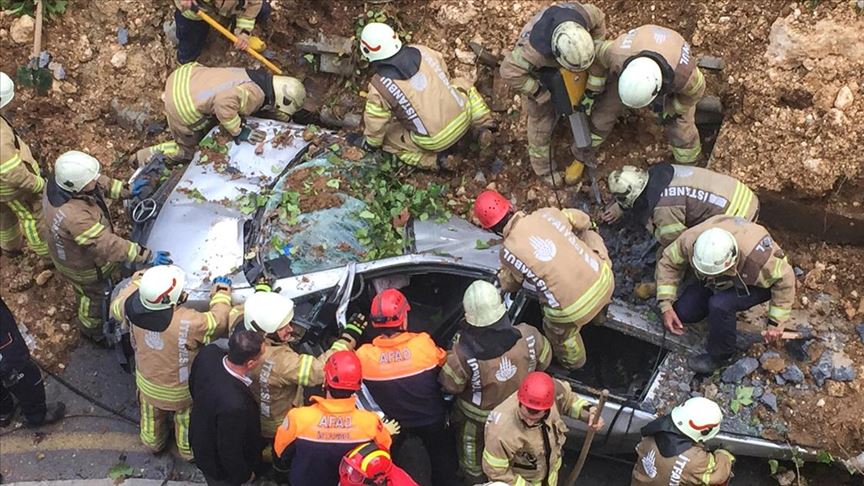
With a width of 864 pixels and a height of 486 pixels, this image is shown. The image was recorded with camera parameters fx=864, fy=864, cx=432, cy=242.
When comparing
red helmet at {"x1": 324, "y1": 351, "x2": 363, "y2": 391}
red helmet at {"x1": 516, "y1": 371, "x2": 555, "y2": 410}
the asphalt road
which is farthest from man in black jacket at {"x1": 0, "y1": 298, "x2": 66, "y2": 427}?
red helmet at {"x1": 516, "y1": 371, "x2": 555, "y2": 410}

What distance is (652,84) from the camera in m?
5.73

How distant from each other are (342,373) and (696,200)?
2.71 m

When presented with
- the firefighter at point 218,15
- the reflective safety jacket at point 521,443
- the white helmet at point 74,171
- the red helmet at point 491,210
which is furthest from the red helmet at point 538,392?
the firefighter at point 218,15

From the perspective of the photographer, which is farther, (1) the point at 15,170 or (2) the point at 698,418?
(1) the point at 15,170

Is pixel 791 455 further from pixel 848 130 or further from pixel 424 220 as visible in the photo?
pixel 424 220

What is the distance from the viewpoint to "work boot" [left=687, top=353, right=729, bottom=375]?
5551mm

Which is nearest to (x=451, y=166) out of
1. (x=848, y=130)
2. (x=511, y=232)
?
(x=511, y=232)

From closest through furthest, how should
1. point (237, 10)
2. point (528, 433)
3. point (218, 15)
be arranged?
point (528, 433), point (237, 10), point (218, 15)

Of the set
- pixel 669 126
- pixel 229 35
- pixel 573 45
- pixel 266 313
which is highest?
pixel 573 45

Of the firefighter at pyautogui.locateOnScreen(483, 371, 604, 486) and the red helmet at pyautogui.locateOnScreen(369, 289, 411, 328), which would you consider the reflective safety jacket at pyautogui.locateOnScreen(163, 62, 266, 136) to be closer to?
the red helmet at pyautogui.locateOnScreen(369, 289, 411, 328)

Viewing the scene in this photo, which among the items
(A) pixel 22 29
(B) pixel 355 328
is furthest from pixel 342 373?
(A) pixel 22 29

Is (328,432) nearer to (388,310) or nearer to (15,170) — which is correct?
(388,310)

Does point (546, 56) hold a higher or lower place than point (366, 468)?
higher

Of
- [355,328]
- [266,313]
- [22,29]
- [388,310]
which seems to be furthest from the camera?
[22,29]
